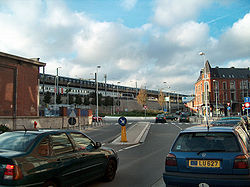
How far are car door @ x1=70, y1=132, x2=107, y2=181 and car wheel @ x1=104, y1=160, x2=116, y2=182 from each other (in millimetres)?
232

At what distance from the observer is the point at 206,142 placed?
4.54 m

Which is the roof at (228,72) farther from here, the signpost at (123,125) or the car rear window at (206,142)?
the car rear window at (206,142)

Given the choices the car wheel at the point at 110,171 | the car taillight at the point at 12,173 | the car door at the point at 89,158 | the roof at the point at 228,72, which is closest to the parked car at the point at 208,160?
the car door at the point at 89,158

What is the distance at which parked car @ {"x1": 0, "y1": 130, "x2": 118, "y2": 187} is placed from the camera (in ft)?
12.3

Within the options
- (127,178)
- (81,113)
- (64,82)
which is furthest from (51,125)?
(64,82)

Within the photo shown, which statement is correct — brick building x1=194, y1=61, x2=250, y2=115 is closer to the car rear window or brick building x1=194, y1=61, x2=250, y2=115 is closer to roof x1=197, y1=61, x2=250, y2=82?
roof x1=197, y1=61, x2=250, y2=82

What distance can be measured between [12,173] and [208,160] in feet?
10.6

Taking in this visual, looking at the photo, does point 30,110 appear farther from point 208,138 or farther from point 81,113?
point 208,138

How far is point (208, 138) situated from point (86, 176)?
106 inches

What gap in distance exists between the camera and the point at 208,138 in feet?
15.1

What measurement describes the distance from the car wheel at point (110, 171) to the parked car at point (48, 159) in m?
0.17

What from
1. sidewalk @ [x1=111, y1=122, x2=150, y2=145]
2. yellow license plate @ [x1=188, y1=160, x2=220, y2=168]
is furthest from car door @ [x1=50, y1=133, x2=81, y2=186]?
sidewalk @ [x1=111, y1=122, x2=150, y2=145]

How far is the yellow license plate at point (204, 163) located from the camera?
4160mm

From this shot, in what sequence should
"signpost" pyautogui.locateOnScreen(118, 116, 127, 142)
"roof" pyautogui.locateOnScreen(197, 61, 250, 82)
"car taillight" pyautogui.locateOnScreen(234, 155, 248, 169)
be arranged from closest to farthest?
"car taillight" pyautogui.locateOnScreen(234, 155, 248, 169) → "signpost" pyautogui.locateOnScreen(118, 116, 127, 142) → "roof" pyautogui.locateOnScreen(197, 61, 250, 82)
